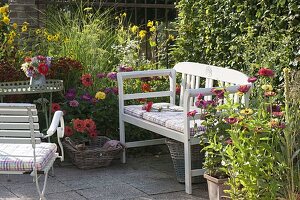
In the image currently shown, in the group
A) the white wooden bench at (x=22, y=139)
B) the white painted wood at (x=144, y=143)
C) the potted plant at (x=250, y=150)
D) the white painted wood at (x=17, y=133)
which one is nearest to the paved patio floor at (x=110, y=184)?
the white painted wood at (x=144, y=143)

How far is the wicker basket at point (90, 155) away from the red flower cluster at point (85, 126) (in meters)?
0.15

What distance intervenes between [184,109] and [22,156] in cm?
132

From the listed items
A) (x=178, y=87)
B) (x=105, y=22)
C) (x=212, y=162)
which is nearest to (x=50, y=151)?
(x=212, y=162)

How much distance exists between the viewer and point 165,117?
5.48 meters

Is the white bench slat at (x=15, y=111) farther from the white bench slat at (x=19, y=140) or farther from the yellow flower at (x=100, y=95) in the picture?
the yellow flower at (x=100, y=95)

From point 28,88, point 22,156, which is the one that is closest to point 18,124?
point 22,156

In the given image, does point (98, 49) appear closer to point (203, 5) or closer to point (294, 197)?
point (203, 5)

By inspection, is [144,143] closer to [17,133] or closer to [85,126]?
[85,126]

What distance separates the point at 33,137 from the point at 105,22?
5.06 m

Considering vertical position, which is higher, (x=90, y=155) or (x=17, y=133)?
(x=17, y=133)

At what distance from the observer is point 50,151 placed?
14.6 ft

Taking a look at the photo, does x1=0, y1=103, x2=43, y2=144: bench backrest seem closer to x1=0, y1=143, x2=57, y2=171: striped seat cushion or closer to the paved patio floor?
x1=0, y1=143, x2=57, y2=171: striped seat cushion

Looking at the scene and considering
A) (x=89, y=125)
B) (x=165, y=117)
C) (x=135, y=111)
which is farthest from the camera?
(x=89, y=125)

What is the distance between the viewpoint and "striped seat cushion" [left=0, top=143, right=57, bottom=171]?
13.5 feet
